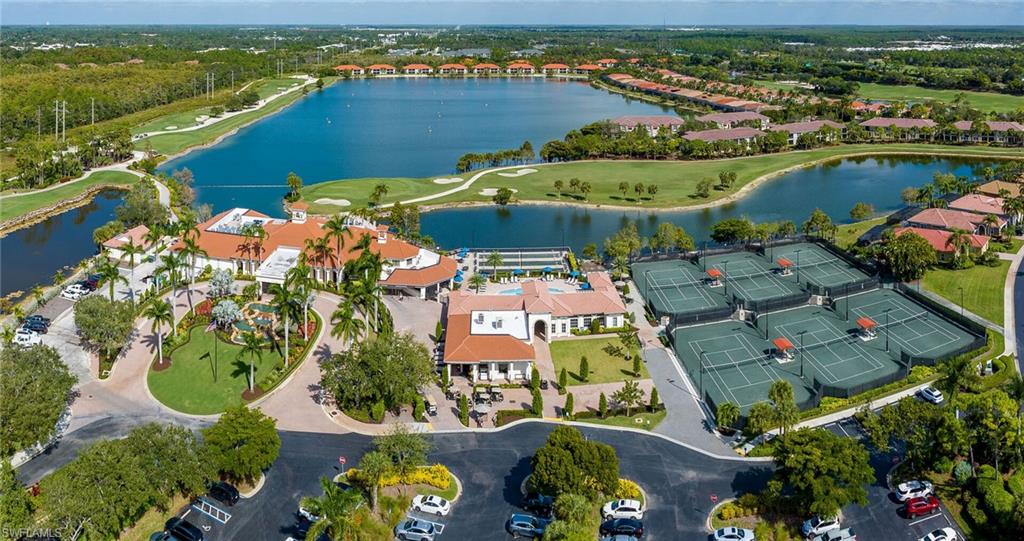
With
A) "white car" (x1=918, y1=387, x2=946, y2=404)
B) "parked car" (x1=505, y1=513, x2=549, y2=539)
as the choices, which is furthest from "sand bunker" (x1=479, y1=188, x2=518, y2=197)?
"parked car" (x1=505, y1=513, x2=549, y2=539)

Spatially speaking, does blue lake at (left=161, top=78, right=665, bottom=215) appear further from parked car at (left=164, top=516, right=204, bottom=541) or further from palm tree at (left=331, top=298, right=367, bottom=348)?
parked car at (left=164, top=516, right=204, bottom=541)

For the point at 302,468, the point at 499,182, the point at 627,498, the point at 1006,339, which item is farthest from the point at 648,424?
the point at 499,182

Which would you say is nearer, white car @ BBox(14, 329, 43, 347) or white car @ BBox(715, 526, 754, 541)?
white car @ BBox(715, 526, 754, 541)

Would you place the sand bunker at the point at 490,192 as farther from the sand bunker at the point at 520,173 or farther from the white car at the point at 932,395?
the white car at the point at 932,395

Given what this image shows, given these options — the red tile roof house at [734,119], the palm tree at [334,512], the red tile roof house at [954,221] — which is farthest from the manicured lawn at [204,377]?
the red tile roof house at [734,119]

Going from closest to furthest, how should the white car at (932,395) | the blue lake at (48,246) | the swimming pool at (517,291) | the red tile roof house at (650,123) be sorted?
the white car at (932,395) → the swimming pool at (517,291) → the blue lake at (48,246) → the red tile roof house at (650,123)

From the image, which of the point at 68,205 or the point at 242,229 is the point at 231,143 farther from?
the point at 242,229

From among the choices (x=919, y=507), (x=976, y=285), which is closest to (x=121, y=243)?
(x=919, y=507)
